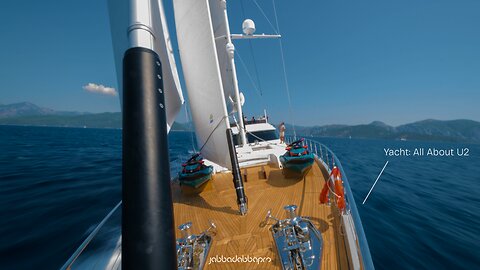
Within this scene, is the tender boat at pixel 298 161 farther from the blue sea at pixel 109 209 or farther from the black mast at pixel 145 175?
the black mast at pixel 145 175

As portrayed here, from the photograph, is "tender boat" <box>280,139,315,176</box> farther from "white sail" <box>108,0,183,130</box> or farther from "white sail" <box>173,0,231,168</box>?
"white sail" <box>108,0,183,130</box>

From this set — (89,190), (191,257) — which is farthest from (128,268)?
(89,190)

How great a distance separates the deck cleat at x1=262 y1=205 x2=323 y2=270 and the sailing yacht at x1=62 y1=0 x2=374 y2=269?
0.02 m

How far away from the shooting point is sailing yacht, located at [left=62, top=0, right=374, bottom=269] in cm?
97

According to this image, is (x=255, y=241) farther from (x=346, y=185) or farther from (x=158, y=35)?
(x=158, y=35)

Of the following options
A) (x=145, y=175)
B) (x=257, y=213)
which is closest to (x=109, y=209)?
(x=257, y=213)

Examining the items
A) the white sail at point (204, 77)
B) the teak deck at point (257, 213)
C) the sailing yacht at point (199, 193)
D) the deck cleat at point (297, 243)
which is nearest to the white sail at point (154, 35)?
the sailing yacht at point (199, 193)

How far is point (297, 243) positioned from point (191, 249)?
1.96 metres

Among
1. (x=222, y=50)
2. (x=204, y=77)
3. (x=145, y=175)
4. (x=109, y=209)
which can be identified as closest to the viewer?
(x=145, y=175)

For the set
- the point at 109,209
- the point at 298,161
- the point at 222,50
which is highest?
the point at 222,50

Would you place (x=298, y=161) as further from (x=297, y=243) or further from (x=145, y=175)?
(x=145, y=175)

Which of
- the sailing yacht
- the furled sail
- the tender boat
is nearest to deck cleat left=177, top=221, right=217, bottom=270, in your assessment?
the sailing yacht

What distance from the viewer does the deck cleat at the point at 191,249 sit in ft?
11.3

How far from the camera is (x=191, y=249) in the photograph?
3.63 meters
